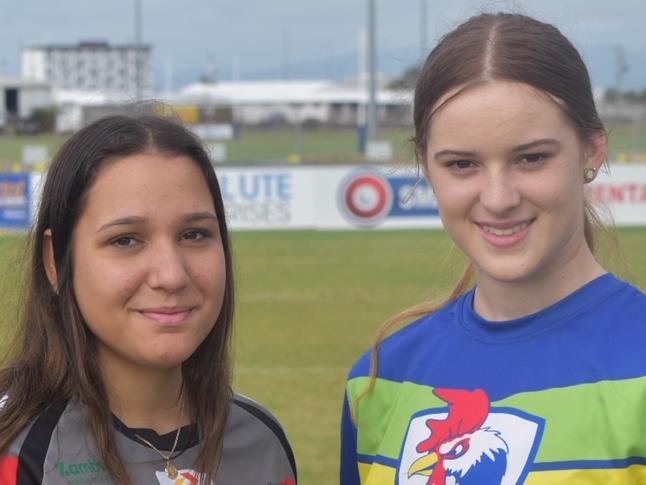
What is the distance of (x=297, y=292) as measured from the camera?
536 inches

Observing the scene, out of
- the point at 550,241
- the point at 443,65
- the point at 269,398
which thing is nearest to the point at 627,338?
the point at 550,241

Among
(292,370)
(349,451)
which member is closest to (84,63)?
(292,370)

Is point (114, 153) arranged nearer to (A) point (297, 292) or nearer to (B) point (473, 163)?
(B) point (473, 163)

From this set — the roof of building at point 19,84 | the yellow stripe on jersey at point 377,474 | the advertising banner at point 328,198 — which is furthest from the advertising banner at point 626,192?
the roof of building at point 19,84

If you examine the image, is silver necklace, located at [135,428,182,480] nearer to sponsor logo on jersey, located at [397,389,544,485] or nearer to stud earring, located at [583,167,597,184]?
sponsor logo on jersey, located at [397,389,544,485]

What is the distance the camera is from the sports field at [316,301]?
664 centimetres

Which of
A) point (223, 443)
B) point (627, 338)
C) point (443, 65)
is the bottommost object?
point (223, 443)

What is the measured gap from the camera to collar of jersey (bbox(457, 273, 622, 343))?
257 centimetres

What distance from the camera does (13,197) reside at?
60.5 ft

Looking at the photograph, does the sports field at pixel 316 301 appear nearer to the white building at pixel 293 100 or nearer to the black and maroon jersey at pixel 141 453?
the black and maroon jersey at pixel 141 453

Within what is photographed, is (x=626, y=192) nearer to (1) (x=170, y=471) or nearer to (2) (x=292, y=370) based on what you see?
(2) (x=292, y=370)

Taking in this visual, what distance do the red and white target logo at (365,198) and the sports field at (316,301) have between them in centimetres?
32

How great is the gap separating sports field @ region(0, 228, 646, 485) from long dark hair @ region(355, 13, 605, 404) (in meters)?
0.59

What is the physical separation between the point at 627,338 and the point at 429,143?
580 mm
